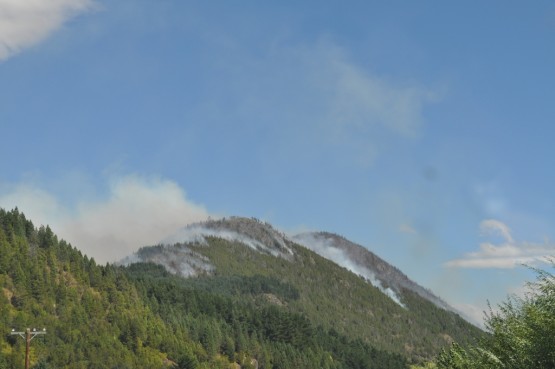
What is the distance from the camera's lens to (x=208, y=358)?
7776 inches

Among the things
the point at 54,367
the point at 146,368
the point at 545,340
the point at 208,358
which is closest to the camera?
the point at 545,340

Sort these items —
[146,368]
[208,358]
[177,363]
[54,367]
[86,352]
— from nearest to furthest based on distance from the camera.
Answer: [54,367]
[86,352]
[146,368]
[177,363]
[208,358]

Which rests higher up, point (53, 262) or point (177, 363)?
point (53, 262)

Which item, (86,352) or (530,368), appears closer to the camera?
(530,368)

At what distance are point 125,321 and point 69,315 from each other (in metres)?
18.5

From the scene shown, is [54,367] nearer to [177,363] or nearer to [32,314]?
[32,314]

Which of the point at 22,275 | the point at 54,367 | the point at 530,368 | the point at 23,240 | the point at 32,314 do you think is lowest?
the point at 530,368

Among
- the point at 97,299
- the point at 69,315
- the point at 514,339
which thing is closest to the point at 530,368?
the point at 514,339

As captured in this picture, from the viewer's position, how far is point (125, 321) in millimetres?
185625

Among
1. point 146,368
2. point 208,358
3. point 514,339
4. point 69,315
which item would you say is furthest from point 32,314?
point 514,339

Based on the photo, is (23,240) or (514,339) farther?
(23,240)

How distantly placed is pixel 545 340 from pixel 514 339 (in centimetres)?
157

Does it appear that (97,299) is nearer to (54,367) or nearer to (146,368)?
(146,368)

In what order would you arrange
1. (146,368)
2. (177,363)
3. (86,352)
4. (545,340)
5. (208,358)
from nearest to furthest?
(545,340) → (86,352) → (146,368) → (177,363) → (208,358)
